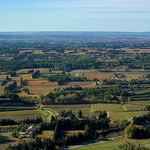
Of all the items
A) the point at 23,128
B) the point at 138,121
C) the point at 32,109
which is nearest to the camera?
the point at 23,128

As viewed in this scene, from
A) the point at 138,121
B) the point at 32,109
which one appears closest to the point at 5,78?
the point at 32,109

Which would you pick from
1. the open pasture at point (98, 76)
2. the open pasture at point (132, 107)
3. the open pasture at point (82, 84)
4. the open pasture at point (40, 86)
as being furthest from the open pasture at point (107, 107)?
the open pasture at point (98, 76)

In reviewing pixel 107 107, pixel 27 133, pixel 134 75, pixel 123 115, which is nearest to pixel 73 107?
pixel 107 107

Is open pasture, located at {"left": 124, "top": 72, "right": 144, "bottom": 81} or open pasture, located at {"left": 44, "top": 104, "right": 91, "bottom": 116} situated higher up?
open pasture, located at {"left": 124, "top": 72, "right": 144, "bottom": 81}

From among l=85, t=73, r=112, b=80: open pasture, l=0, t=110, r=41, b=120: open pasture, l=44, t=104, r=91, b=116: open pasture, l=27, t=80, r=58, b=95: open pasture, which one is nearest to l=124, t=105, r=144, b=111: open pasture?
l=44, t=104, r=91, b=116: open pasture

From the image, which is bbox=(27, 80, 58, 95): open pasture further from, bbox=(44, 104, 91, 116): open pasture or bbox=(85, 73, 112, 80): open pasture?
bbox=(85, 73, 112, 80): open pasture

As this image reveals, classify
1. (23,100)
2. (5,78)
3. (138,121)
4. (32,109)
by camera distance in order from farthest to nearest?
1. (5,78)
2. (23,100)
3. (32,109)
4. (138,121)

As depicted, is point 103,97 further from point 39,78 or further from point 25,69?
point 25,69

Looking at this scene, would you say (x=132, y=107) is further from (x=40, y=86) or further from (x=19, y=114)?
(x=40, y=86)
